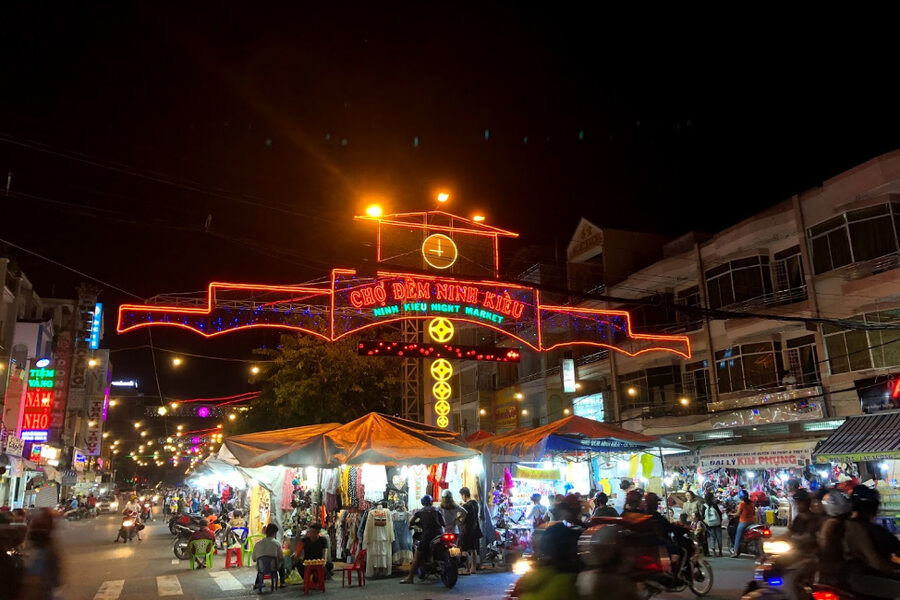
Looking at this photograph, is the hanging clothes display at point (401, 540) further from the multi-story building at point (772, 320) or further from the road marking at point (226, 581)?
the multi-story building at point (772, 320)

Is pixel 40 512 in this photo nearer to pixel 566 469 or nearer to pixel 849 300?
pixel 566 469

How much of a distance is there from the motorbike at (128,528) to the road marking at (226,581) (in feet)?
40.1

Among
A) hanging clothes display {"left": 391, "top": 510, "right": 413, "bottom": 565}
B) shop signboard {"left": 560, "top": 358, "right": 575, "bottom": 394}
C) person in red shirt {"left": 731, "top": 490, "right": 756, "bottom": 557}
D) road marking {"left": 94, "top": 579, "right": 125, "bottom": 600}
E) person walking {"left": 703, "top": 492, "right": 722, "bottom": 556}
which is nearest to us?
road marking {"left": 94, "top": 579, "right": 125, "bottom": 600}

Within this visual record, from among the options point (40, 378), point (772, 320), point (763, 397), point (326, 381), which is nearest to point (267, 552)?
point (326, 381)

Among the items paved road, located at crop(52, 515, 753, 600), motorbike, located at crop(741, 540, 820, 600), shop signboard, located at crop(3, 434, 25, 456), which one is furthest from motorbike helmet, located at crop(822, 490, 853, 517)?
shop signboard, located at crop(3, 434, 25, 456)

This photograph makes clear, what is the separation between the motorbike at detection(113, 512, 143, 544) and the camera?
83.6 ft

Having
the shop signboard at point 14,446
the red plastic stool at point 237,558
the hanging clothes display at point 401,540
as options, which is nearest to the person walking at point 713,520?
the hanging clothes display at point 401,540

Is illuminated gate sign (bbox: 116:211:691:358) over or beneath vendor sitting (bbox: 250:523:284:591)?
over

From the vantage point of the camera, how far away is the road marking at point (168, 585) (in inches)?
492

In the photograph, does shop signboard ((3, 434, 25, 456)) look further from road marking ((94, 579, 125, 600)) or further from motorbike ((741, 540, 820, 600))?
motorbike ((741, 540, 820, 600))

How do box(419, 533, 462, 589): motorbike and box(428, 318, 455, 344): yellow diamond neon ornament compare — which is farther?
box(428, 318, 455, 344): yellow diamond neon ornament

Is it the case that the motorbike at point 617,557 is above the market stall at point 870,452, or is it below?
below

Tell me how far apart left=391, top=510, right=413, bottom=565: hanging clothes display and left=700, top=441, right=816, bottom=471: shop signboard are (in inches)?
546

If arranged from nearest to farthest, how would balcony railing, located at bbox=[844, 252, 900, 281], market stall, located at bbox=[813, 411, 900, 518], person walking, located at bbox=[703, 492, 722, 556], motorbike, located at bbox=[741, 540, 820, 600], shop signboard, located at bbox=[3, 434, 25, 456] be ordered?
motorbike, located at bbox=[741, 540, 820, 600] → person walking, located at bbox=[703, 492, 722, 556] → market stall, located at bbox=[813, 411, 900, 518] → balcony railing, located at bbox=[844, 252, 900, 281] → shop signboard, located at bbox=[3, 434, 25, 456]
